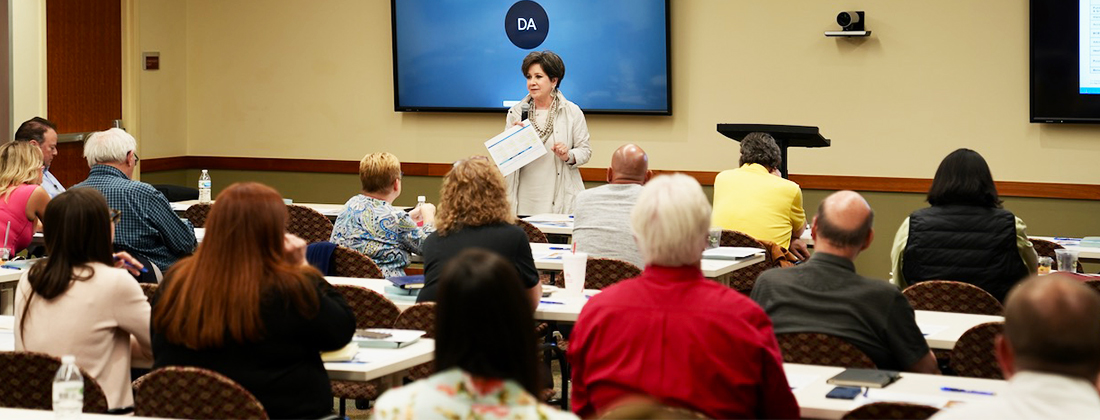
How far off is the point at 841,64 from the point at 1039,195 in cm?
159

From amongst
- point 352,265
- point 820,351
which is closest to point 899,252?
point 820,351

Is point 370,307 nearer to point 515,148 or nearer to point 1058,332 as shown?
point 1058,332

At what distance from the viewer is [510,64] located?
10047mm

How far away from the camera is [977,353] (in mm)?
4047

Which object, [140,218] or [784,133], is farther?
[784,133]

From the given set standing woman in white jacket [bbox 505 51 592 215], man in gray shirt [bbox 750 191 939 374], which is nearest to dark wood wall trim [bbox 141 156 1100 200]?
standing woman in white jacket [bbox 505 51 592 215]

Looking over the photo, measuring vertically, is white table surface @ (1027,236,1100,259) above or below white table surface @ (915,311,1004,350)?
above

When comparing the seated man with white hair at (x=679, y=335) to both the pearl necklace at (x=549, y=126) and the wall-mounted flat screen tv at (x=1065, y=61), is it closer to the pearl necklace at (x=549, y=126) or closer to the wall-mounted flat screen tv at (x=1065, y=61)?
the pearl necklace at (x=549, y=126)

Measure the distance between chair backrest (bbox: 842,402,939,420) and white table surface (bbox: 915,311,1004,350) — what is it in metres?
1.34

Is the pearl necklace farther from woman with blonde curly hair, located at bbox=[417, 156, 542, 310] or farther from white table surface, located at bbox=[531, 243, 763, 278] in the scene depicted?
woman with blonde curly hair, located at bbox=[417, 156, 542, 310]

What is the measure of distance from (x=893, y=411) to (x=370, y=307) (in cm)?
225

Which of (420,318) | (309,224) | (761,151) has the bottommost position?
(420,318)

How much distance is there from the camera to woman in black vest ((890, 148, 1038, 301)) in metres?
5.21

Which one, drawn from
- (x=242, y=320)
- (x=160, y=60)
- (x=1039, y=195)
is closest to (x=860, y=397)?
(x=242, y=320)
